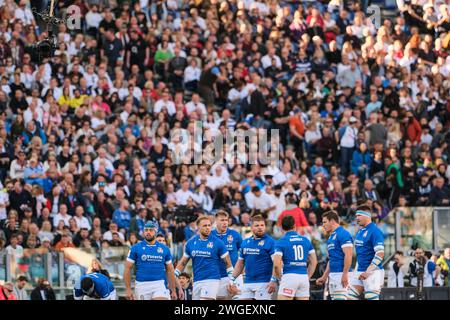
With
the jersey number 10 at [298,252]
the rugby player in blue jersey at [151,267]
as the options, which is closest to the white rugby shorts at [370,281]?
the jersey number 10 at [298,252]

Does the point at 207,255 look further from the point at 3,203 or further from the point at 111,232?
the point at 3,203

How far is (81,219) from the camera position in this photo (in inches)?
1280

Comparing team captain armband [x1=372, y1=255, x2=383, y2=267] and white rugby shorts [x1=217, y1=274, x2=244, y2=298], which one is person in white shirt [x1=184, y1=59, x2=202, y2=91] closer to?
white rugby shorts [x1=217, y1=274, x2=244, y2=298]

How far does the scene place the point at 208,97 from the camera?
38406mm

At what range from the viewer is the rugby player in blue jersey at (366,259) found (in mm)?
25781

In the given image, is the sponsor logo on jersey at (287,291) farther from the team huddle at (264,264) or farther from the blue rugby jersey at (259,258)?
the blue rugby jersey at (259,258)

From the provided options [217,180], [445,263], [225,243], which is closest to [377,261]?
[225,243]

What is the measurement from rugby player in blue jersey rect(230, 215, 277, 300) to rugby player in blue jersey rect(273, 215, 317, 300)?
0.86ft

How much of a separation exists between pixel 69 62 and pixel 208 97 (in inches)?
144

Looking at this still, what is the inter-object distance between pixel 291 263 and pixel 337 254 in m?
1.06

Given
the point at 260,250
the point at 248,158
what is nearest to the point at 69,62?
the point at 248,158

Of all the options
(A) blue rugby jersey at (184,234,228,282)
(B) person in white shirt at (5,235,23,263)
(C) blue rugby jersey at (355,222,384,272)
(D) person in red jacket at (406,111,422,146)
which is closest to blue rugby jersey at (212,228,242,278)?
(A) blue rugby jersey at (184,234,228,282)

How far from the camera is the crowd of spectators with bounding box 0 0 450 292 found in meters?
33.3

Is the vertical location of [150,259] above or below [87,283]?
above
